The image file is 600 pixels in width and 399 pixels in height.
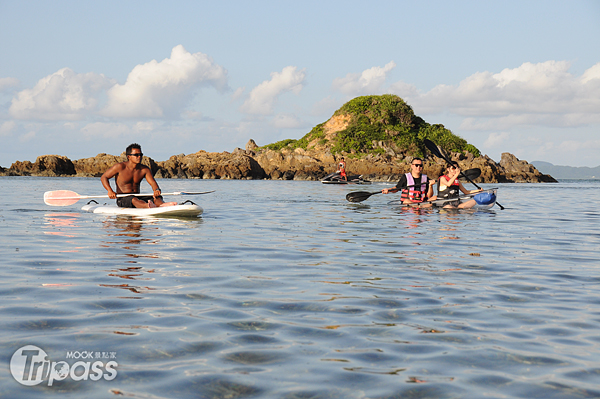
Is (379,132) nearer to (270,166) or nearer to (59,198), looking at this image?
(270,166)

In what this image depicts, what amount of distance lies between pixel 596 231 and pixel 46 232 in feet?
37.7

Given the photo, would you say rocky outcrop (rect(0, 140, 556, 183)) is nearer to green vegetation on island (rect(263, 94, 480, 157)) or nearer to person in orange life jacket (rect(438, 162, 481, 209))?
green vegetation on island (rect(263, 94, 480, 157))

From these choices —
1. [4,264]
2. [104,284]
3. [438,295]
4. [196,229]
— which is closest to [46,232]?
[196,229]

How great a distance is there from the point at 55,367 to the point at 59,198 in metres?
13.1

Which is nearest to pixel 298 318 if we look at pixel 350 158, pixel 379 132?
pixel 350 158

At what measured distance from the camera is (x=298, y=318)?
14.7 feet

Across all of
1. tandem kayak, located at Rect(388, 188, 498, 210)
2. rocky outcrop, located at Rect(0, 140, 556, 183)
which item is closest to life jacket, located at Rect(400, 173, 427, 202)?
tandem kayak, located at Rect(388, 188, 498, 210)

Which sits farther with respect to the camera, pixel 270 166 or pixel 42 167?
pixel 270 166

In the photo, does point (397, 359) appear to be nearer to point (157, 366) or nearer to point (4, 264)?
point (157, 366)

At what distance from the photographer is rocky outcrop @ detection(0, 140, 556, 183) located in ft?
228

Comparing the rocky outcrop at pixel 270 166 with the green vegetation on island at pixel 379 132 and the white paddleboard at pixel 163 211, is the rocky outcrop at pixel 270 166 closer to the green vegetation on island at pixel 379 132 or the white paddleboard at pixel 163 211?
the green vegetation on island at pixel 379 132

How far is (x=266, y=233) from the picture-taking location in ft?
35.2

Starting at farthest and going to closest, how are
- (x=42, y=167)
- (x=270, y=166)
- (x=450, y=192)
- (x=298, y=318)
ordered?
(x=270, y=166), (x=42, y=167), (x=450, y=192), (x=298, y=318)

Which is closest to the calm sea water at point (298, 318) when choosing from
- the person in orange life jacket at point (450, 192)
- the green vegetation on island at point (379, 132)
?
the person in orange life jacket at point (450, 192)
